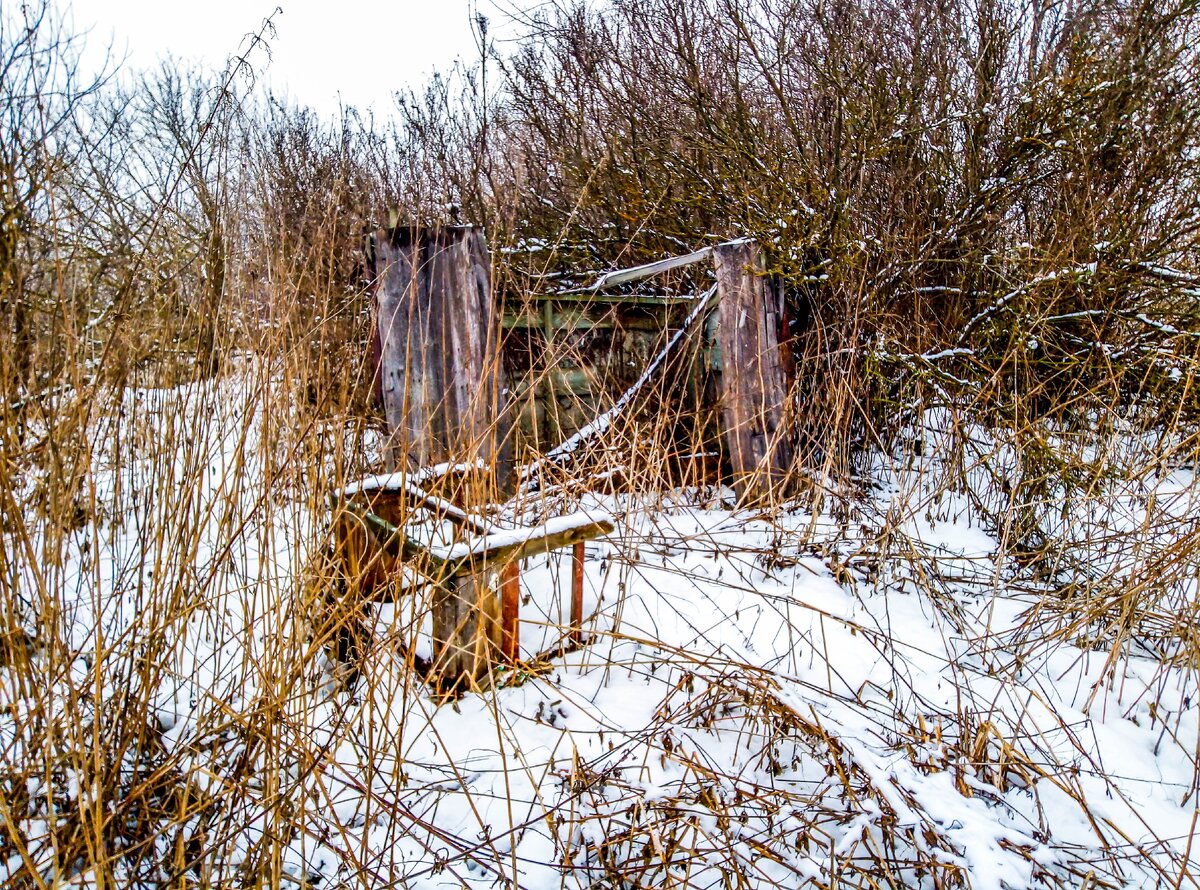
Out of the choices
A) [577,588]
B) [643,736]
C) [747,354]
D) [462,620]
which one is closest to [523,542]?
[462,620]

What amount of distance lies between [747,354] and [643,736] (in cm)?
250

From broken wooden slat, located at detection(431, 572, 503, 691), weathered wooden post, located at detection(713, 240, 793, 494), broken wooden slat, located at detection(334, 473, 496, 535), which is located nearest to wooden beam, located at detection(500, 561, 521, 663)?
broken wooden slat, located at detection(431, 572, 503, 691)

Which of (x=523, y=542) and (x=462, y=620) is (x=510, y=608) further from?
(x=523, y=542)

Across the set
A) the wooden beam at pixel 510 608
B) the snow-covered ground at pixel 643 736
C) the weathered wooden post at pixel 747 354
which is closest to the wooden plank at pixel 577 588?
the snow-covered ground at pixel 643 736

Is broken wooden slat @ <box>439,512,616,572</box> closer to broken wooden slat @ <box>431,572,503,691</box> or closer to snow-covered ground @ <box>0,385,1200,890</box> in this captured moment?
broken wooden slat @ <box>431,572,503,691</box>

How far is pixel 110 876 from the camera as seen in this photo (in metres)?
1.45

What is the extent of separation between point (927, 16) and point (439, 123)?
4.89m

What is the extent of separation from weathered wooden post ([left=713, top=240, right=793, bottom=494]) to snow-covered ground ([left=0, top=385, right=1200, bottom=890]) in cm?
112

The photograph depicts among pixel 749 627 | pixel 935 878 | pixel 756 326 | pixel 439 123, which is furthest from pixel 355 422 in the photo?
pixel 439 123

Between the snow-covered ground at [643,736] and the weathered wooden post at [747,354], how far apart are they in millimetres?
1117

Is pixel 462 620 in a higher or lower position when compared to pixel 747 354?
lower

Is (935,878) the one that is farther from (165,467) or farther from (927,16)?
(927,16)

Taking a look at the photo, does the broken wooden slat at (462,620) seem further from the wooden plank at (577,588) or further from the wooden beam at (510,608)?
the wooden plank at (577,588)

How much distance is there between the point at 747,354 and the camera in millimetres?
4047
